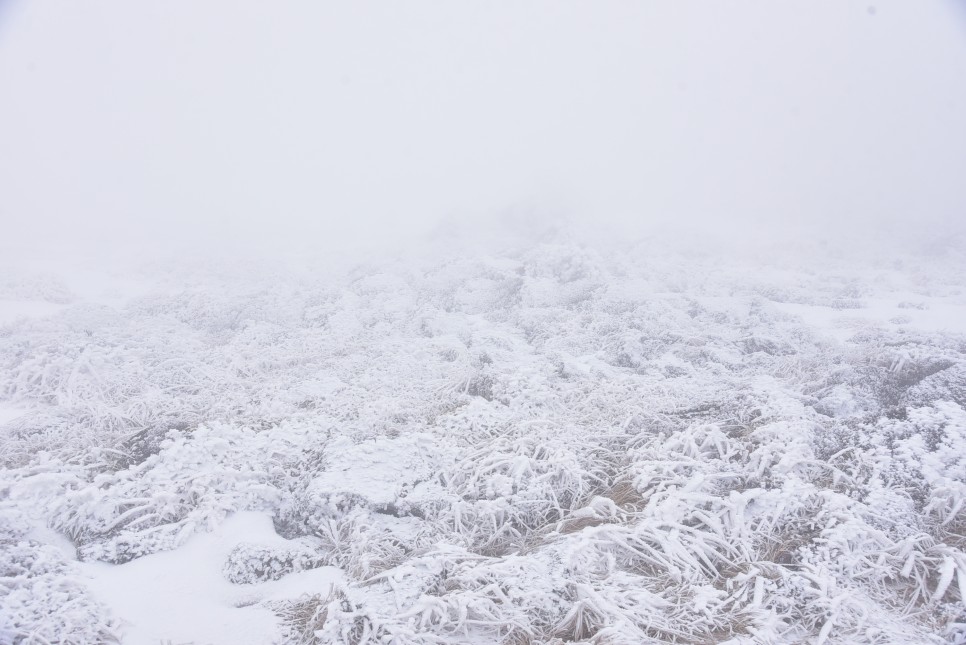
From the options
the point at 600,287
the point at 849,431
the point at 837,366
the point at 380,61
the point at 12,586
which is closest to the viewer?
the point at 12,586

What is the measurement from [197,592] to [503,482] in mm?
2301

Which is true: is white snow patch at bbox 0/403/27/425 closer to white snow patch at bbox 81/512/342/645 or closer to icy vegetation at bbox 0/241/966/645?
icy vegetation at bbox 0/241/966/645

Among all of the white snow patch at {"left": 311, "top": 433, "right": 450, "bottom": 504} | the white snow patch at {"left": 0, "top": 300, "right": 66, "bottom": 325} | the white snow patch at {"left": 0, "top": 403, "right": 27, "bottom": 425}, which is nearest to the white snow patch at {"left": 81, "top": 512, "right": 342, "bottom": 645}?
the white snow patch at {"left": 311, "top": 433, "right": 450, "bottom": 504}

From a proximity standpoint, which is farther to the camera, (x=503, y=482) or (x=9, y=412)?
(x=9, y=412)

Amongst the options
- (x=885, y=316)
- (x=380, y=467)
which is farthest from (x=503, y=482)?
(x=885, y=316)

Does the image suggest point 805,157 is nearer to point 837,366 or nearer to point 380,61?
point 837,366

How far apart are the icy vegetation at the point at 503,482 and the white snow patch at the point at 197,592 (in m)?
0.03

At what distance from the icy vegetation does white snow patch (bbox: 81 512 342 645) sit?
0.03 metres

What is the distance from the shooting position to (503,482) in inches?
164

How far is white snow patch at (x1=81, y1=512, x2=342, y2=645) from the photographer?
296 centimetres

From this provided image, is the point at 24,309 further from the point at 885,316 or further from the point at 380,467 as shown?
the point at 885,316

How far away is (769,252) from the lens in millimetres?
15805

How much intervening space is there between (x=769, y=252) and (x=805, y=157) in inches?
1026

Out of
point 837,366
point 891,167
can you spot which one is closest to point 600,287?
point 837,366
